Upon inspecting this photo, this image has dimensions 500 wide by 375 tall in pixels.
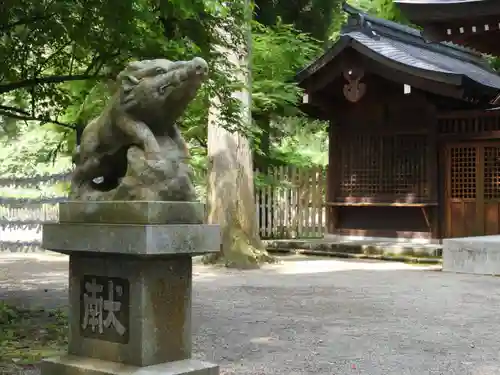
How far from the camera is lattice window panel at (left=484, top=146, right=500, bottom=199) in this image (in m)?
16.0

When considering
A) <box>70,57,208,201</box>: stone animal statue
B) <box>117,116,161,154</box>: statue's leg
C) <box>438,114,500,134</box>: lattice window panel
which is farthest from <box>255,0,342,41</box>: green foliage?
<box>117,116,161,154</box>: statue's leg

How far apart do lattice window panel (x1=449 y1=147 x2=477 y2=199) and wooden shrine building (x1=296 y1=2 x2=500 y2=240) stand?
0.02m

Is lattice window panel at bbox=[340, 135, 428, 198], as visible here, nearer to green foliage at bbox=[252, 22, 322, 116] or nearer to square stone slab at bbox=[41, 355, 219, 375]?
green foliage at bbox=[252, 22, 322, 116]

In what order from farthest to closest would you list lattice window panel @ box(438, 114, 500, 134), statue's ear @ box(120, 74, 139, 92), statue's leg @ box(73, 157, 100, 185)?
lattice window panel @ box(438, 114, 500, 134) < statue's leg @ box(73, 157, 100, 185) < statue's ear @ box(120, 74, 139, 92)

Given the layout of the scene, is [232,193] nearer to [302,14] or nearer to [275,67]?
[275,67]

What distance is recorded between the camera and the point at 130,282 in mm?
4637

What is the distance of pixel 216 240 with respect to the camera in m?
4.84

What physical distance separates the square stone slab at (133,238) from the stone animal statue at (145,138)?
0.26 m

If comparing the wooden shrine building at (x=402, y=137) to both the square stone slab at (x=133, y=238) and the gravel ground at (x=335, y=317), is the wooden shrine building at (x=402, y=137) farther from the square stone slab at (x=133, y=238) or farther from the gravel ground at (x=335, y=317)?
the square stone slab at (x=133, y=238)

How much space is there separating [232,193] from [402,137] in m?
5.40

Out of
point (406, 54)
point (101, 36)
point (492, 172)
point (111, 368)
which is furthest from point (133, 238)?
point (406, 54)

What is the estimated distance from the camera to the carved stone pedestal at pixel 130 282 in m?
4.52

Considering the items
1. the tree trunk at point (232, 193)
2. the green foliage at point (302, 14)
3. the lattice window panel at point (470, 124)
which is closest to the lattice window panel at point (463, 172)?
the lattice window panel at point (470, 124)

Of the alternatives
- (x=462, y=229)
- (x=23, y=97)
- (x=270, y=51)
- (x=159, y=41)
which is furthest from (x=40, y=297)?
(x=462, y=229)
